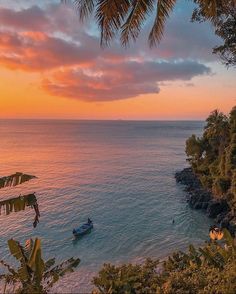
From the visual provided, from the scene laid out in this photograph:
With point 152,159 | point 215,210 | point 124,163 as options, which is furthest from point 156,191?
point 152,159

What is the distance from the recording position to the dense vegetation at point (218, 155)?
4400cm

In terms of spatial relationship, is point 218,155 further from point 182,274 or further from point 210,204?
point 182,274

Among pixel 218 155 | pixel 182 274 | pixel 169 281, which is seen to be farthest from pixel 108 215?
pixel 169 281

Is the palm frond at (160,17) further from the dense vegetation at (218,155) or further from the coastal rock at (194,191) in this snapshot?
the coastal rock at (194,191)

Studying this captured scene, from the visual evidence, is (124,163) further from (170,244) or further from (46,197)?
(170,244)

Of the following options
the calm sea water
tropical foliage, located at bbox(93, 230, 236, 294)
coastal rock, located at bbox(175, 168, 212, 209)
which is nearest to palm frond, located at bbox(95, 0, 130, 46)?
tropical foliage, located at bbox(93, 230, 236, 294)

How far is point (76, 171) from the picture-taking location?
75688 millimetres

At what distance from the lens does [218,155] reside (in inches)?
2079

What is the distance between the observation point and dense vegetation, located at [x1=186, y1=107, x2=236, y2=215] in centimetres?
4400

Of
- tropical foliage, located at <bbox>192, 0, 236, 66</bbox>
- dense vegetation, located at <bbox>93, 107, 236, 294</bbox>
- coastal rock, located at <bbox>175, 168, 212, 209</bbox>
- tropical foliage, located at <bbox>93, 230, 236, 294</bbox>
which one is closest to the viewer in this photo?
tropical foliage, located at <bbox>93, 230, 236, 294</bbox>

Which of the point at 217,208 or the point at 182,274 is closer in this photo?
the point at 182,274

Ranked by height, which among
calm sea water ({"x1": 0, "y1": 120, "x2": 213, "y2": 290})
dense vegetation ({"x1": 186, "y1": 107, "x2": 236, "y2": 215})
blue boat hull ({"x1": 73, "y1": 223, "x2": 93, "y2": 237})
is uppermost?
dense vegetation ({"x1": 186, "y1": 107, "x2": 236, "y2": 215})

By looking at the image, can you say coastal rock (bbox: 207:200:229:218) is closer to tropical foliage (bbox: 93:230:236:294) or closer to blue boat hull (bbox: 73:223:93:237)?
blue boat hull (bbox: 73:223:93:237)

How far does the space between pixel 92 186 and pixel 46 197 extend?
9.96 m
